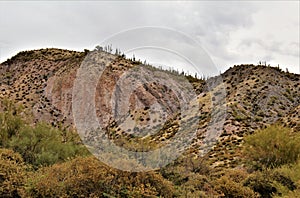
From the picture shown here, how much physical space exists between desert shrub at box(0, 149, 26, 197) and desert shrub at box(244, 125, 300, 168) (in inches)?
593

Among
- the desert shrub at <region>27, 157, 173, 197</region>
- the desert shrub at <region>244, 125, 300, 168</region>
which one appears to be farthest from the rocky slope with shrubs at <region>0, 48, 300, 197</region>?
the desert shrub at <region>244, 125, 300, 168</region>

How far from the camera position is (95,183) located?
1805 cm

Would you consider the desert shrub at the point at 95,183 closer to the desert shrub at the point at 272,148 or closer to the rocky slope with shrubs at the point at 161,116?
the rocky slope with shrubs at the point at 161,116

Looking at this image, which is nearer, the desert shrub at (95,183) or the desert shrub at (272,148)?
the desert shrub at (95,183)

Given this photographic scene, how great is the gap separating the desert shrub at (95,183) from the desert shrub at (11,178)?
63 cm

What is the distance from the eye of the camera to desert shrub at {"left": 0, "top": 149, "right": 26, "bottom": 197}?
1880cm

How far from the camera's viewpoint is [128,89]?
64.8 metres

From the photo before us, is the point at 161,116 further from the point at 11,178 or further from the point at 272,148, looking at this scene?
the point at 11,178

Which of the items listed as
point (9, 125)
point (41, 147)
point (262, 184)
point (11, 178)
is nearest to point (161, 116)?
point (9, 125)

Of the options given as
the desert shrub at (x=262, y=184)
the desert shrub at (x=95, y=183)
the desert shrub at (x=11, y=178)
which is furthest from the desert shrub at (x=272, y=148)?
the desert shrub at (x=11, y=178)

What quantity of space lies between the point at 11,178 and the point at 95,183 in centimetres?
399

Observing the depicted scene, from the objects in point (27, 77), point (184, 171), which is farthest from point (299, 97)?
point (27, 77)

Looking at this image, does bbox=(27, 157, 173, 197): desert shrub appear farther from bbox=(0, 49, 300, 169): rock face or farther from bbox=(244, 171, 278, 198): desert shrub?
bbox=(0, 49, 300, 169): rock face

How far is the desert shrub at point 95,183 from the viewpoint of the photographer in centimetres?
1788
